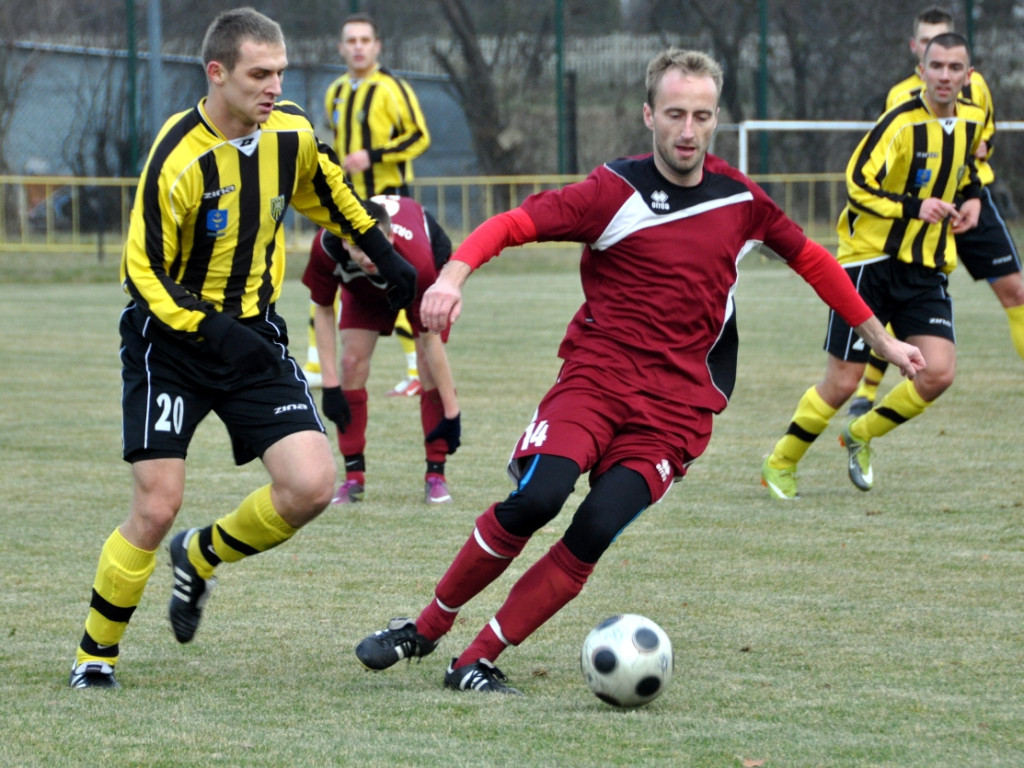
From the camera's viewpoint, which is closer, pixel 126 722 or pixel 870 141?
pixel 126 722

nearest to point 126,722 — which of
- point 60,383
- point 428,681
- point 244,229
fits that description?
point 428,681

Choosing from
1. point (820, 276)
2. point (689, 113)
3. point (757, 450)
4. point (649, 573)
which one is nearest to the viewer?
point (689, 113)

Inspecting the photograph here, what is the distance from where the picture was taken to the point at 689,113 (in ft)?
13.6

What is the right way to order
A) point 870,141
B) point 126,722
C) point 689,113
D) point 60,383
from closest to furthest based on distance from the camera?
point 126,722
point 689,113
point 870,141
point 60,383

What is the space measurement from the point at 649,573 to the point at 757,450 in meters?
2.86

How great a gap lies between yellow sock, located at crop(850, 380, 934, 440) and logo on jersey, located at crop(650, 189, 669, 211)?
2.98m

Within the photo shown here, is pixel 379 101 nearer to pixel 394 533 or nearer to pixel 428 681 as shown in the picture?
pixel 394 533

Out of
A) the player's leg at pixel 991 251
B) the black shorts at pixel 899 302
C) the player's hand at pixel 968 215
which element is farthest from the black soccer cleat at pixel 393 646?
the player's leg at pixel 991 251

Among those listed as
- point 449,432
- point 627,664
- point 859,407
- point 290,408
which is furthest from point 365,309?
point 627,664

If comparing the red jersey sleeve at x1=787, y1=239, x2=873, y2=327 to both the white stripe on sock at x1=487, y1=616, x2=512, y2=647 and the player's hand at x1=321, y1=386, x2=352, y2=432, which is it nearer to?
the white stripe on sock at x1=487, y1=616, x2=512, y2=647

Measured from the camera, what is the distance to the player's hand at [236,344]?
4078mm

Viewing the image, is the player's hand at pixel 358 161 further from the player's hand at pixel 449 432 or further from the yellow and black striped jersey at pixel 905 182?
the yellow and black striped jersey at pixel 905 182

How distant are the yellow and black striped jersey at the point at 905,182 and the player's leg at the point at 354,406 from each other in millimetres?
2333

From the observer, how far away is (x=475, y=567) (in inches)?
158
